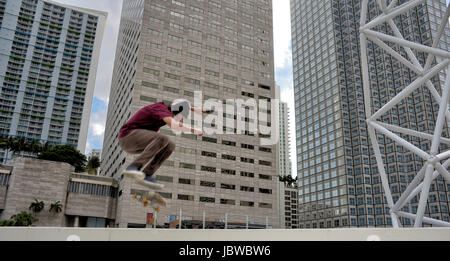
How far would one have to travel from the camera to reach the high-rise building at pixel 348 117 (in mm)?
107750

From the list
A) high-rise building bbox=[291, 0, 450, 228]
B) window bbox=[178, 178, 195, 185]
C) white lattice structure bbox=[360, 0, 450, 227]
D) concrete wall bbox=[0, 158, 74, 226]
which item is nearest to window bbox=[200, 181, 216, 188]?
window bbox=[178, 178, 195, 185]

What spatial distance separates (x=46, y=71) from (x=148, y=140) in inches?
5433

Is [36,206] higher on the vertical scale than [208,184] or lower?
lower

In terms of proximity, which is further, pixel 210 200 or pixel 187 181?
pixel 210 200

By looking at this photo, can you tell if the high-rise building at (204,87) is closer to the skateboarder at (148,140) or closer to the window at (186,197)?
the window at (186,197)

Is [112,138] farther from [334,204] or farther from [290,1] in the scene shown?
[290,1]

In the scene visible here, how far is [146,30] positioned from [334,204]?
255 feet

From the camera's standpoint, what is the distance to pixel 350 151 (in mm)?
116062

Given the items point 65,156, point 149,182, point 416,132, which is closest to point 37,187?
point 65,156

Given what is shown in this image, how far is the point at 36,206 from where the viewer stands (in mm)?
60438

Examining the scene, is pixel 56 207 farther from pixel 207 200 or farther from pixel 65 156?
pixel 207 200

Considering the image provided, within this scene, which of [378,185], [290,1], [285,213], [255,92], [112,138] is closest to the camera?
[255,92]

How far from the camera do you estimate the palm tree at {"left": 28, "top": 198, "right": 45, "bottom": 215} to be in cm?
6028
